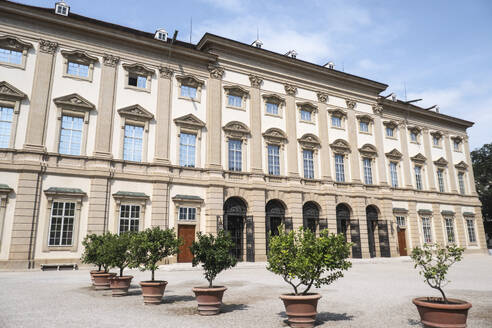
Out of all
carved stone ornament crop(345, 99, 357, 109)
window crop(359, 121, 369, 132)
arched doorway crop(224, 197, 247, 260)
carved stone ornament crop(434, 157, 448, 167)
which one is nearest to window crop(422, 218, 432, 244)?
carved stone ornament crop(434, 157, 448, 167)

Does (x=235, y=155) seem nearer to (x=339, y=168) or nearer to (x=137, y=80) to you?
(x=137, y=80)

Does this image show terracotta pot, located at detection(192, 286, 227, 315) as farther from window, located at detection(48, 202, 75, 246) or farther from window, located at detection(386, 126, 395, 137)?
window, located at detection(386, 126, 395, 137)

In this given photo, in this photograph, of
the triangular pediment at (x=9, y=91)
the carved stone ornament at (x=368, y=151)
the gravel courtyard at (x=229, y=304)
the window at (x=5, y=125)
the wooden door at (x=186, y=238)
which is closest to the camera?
the gravel courtyard at (x=229, y=304)

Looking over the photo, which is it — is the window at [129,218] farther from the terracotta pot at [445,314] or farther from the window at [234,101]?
the terracotta pot at [445,314]

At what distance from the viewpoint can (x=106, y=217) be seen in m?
22.6

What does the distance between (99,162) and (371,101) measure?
88.4 feet

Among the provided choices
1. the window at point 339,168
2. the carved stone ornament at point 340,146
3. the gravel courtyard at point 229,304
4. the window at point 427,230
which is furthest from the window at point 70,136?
the window at point 427,230

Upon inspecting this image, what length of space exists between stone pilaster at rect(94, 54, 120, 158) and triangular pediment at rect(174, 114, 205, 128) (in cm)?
459

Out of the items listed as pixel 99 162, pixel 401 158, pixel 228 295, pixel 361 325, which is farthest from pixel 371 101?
pixel 361 325

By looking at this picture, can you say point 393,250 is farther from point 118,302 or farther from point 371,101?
point 118,302

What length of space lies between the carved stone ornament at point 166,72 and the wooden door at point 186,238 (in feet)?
36.1

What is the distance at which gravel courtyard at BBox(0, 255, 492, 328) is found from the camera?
348 inches

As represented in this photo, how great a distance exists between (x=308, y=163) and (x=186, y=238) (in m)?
12.6

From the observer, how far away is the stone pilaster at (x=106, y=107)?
76.9 feet
